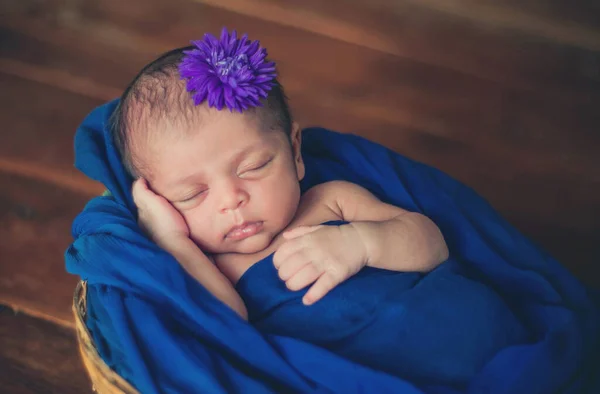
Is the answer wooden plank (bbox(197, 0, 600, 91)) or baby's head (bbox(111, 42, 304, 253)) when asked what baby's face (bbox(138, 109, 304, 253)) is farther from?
wooden plank (bbox(197, 0, 600, 91))

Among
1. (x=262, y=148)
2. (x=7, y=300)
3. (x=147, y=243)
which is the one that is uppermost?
(x=262, y=148)

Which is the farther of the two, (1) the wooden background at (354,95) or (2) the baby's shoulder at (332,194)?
(1) the wooden background at (354,95)

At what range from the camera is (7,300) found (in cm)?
150

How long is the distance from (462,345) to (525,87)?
1.26m

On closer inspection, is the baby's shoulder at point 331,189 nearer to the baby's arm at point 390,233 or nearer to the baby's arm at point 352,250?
the baby's arm at point 390,233

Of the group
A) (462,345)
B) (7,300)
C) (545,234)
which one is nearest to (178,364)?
(462,345)

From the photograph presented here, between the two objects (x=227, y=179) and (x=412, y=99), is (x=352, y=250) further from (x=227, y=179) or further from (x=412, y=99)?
(x=412, y=99)

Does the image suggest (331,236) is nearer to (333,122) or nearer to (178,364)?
(178,364)

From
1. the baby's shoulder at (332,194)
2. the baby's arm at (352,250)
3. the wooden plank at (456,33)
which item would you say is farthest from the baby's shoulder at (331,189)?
the wooden plank at (456,33)

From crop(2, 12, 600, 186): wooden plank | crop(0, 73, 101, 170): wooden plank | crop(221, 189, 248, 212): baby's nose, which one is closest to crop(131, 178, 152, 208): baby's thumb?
crop(221, 189, 248, 212): baby's nose

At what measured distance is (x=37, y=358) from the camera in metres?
1.43

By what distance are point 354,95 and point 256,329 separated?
3.75 feet

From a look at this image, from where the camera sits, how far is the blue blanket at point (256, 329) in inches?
38.6

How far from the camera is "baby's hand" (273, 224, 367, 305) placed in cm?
108
